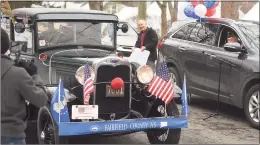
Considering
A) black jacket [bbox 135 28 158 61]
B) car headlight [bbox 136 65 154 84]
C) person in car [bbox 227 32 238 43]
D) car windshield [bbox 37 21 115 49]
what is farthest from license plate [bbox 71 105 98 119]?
black jacket [bbox 135 28 158 61]

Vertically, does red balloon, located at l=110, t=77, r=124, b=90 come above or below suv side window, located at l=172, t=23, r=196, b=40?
below

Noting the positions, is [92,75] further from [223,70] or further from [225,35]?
[225,35]

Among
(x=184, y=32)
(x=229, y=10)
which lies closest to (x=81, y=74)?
(x=184, y=32)

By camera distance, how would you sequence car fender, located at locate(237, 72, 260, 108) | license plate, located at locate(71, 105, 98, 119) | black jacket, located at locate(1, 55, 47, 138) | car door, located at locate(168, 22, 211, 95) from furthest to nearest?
car door, located at locate(168, 22, 211, 95)
car fender, located at locate(237, 72, 260, 108)
license plate, located at locate(71, 105, 98, 119)
black jacket, located at locate(1, 55, 47, 138)

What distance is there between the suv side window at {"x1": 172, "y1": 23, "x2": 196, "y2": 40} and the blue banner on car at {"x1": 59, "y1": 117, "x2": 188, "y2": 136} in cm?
369

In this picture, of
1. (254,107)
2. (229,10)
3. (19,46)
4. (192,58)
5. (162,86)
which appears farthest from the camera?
(229,10)

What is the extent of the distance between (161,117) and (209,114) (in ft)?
9.46

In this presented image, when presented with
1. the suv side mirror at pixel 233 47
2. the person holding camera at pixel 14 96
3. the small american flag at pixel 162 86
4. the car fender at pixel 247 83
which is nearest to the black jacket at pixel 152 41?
the suv side mirror at pixel 233 47

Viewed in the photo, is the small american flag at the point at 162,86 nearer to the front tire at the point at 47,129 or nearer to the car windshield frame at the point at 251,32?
the front tire at the point at 47,129

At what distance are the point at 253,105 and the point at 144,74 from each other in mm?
Result: 2365

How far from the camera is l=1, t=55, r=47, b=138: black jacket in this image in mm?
3639

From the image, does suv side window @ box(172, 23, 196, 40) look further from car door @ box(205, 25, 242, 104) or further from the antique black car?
the antique black car

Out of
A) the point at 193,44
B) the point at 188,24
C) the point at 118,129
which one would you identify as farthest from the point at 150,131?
the point at 188,24

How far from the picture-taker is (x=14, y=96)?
3689 mm
